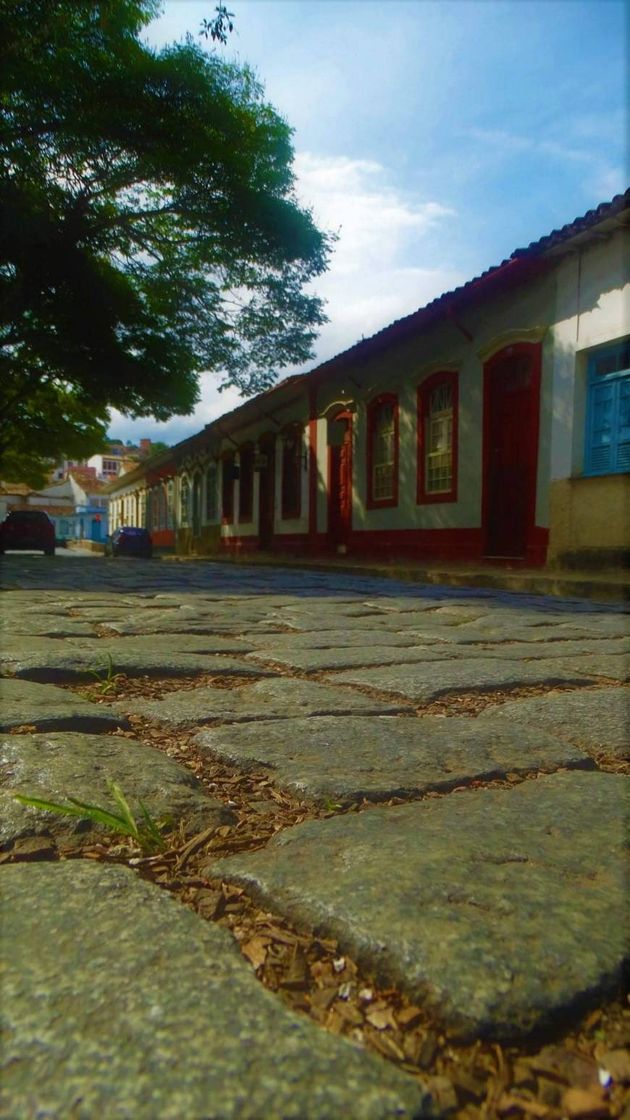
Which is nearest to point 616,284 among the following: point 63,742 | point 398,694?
point 398,694

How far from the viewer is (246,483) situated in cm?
2378

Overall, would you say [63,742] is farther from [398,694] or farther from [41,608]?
[41,608]

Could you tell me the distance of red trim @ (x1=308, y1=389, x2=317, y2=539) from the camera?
1814 centimetres

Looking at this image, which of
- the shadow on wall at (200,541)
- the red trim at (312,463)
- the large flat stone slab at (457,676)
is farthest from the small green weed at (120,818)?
the shadow on wall at (200,541)

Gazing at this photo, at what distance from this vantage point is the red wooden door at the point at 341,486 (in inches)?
656

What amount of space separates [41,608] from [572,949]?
486 centimetres

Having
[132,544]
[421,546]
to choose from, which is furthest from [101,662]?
[132,544]

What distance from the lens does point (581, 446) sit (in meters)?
10.0

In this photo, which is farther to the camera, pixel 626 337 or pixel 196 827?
pixel 626 337

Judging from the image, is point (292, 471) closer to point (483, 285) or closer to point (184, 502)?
point (483, 285)

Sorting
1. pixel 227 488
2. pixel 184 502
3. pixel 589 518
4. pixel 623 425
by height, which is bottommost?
pixel 589 518

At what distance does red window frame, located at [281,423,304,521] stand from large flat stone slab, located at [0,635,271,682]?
15.5 m

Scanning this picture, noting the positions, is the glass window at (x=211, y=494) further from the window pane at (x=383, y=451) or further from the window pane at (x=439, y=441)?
the window pane at (x=439, y=441)

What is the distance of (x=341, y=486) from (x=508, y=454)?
5866mm
